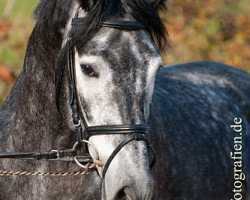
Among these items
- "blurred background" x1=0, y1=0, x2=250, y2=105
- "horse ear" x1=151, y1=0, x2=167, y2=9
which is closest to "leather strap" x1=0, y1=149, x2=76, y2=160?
"horse ear" x1=151, y1=0, x2=167, y2=9

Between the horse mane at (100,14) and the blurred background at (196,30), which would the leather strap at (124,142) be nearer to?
the horse mane at (100,14)

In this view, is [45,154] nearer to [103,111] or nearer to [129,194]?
[103,111]

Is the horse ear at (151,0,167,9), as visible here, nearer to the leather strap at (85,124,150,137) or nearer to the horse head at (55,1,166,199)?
the horse head at (55,1,166,199)

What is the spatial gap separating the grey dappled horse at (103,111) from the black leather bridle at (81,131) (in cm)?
A: 3

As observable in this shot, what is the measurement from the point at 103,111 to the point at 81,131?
0.89 feet

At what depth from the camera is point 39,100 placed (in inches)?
201

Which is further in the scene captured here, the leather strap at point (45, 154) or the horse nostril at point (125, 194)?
the leather strap at point (45, 154)

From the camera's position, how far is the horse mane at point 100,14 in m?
4.73

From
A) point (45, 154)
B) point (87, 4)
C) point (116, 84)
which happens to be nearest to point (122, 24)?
point (87, 4)

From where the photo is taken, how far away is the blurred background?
1185 cm

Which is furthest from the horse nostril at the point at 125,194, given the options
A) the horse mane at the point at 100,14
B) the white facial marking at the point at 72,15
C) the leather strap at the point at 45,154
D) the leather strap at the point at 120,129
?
the white facial marking at the point at 72,15

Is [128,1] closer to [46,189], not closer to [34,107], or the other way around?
[34,107]

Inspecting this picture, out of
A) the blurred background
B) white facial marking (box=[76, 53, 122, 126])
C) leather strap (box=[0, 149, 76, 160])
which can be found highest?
the blurred background

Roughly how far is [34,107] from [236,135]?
240 centimetres
